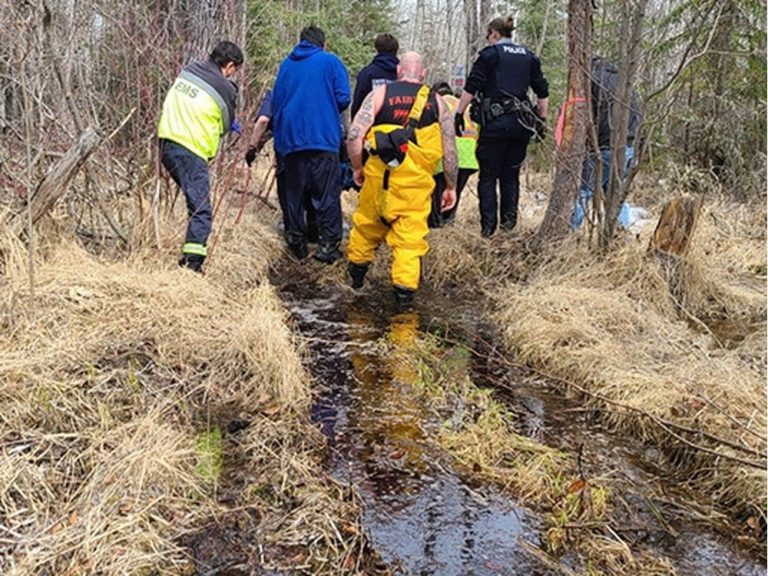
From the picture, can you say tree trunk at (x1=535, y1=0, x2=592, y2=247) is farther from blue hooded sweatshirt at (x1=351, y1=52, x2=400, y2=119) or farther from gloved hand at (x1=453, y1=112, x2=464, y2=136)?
blue hooded sweatshirt at (x1=351, y1=52, x2=400, y2=119)

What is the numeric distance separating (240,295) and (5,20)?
2.59m

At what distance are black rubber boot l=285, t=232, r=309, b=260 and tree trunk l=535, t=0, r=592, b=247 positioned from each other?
2272 mm

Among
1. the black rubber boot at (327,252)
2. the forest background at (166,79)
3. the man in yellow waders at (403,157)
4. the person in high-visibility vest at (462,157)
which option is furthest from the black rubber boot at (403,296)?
the forest background at (166,79)

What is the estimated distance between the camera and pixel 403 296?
574 centimetres

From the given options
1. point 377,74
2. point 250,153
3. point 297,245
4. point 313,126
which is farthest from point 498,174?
point 250,153

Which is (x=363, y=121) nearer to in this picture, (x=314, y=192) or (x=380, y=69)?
(x=314, y=192)

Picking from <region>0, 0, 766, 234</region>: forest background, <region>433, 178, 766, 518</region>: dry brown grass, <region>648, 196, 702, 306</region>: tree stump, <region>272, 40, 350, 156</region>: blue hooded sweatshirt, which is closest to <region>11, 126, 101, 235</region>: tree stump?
<region>0, 0, 766, 234</region>: forest background

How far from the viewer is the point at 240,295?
5.33 m

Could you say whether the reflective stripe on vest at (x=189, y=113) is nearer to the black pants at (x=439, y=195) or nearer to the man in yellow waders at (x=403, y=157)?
the man in yellow waders at (x=403, y=157)

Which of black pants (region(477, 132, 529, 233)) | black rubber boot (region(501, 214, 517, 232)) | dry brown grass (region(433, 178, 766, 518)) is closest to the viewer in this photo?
dry brown grass (region(433, 178, 766, 518))

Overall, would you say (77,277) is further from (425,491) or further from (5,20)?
(425,491)

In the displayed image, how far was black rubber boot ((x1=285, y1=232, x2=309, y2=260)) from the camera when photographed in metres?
6.69

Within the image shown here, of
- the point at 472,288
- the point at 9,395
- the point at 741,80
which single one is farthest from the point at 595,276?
the point at 741,80

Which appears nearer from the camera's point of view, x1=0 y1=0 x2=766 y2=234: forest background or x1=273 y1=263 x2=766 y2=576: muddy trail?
x1=273 y1=263 x2=766 y2=576: muddy trail
